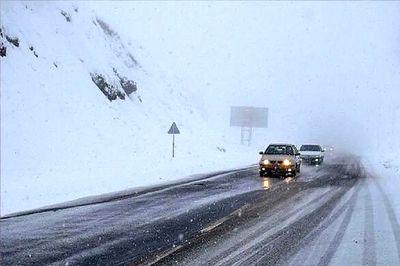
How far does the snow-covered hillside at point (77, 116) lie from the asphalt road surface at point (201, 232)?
10.8ft

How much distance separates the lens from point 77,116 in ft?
107

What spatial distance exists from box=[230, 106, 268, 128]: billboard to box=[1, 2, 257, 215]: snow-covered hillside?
101ft

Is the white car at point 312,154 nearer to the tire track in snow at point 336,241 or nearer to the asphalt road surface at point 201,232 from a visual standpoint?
the asphalt road surface at point 201,232

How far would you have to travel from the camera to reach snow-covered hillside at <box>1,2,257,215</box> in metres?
20.7

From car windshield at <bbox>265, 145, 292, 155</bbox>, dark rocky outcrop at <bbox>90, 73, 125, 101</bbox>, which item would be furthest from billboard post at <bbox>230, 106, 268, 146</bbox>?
car windshield at <bbox>265, 145, 292, 155</bbox>

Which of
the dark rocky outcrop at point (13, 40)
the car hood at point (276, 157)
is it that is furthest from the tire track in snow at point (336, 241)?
the dark rocky outcrop at point (13, 40)

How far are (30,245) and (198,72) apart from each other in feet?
408

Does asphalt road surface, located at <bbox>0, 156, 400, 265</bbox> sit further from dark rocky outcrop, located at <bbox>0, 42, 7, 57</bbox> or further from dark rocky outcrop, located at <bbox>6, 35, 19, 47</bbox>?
dark rocky outcrop, located at <bbox>6, 35, 19, 47</bbox>

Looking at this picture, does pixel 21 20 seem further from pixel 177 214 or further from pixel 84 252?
pixel 84 252

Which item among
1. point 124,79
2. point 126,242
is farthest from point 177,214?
point 124,79

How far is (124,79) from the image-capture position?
47.8m

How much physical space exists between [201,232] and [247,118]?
80.5 metres

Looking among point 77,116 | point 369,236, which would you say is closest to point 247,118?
point 77,116

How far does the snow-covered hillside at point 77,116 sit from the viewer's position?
2066 cm
